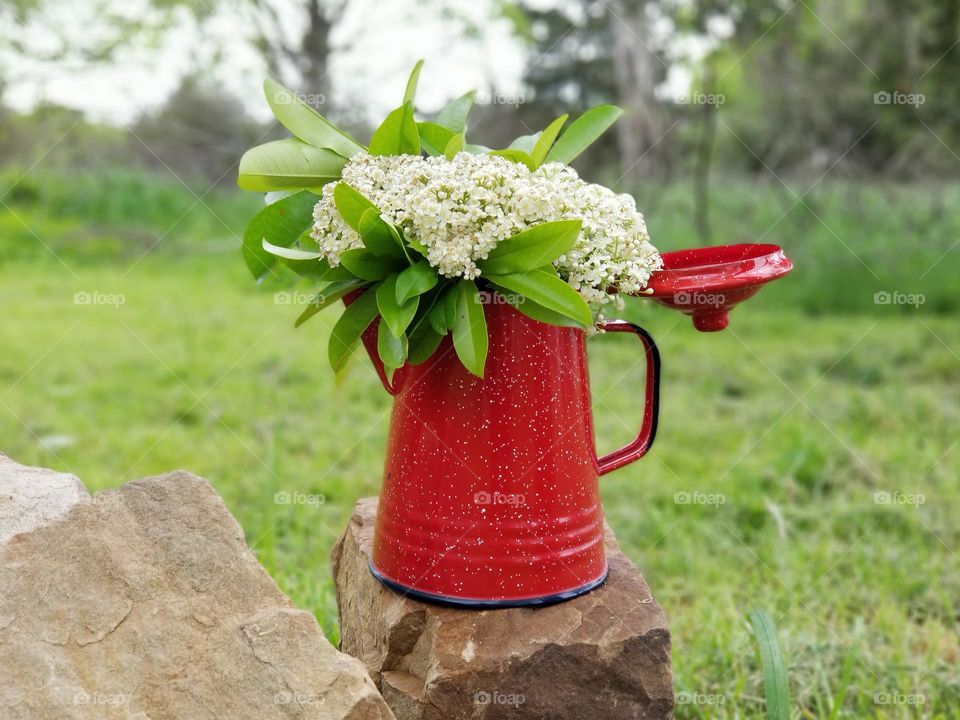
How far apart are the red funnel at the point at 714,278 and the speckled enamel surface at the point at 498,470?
0.66ft

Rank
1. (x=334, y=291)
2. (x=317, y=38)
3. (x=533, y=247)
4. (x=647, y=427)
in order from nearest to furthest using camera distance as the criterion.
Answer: (x=533, y=247)
(x=334, y=291)
(x=647, y=427)
(x=317, y=38)

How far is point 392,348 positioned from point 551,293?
0.93ft

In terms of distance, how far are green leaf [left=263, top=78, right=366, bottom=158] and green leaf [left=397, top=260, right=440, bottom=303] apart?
1.03 feet

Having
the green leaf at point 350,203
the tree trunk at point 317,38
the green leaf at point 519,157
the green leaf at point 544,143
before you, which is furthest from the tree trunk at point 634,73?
the green leaf at point 350,203

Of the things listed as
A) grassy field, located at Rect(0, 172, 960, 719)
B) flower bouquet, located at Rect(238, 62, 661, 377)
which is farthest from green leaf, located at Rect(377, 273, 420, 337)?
grassy field, located at Rect(0, 172, 960, 719)

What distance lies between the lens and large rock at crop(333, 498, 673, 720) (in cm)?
157

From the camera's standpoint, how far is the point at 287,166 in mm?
1603

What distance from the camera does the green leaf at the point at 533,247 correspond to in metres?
1.38

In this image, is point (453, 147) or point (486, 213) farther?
point (453, 147)

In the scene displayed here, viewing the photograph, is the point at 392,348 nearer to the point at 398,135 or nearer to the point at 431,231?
the point at 431,231

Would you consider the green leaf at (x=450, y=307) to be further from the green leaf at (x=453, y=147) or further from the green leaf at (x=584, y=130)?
the green leaf at (x=584, y=130)

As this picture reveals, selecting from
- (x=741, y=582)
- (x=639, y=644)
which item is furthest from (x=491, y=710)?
(x=741, y=582)

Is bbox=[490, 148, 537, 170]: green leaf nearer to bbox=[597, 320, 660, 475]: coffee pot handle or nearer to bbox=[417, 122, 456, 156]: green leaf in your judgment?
bbox=[417, 122, 456, 156]: green leaf

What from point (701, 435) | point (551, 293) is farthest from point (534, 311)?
point (701, 435)
